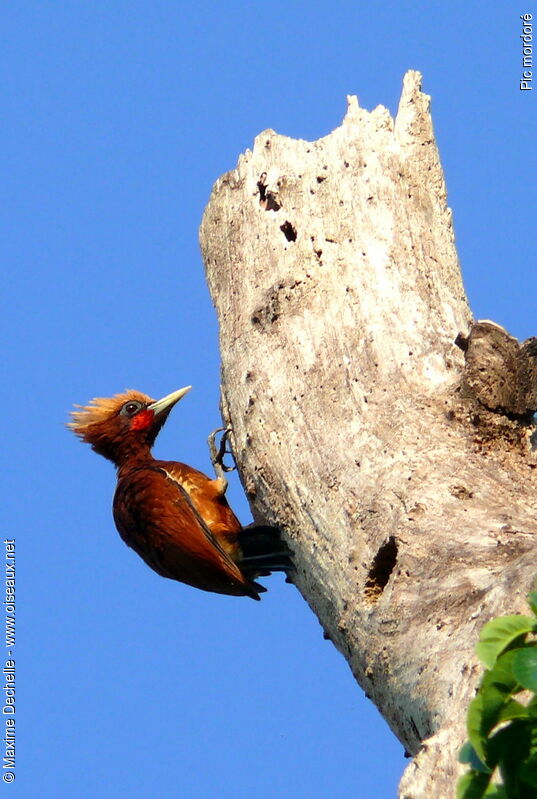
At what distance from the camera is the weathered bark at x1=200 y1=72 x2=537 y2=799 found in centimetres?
359

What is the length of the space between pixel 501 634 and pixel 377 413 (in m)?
2.07

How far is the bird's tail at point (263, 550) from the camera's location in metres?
4.84

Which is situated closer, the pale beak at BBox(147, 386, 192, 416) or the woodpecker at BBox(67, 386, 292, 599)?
the woodpecker at BBox(67, 386, 292, 599)

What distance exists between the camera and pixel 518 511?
3.90 meters

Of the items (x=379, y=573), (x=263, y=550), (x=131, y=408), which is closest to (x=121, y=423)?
(x=131, y=408)

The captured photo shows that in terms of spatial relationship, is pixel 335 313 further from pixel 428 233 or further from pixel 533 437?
pixel 533 437

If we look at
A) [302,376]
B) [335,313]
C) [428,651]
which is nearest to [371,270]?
[335,313]

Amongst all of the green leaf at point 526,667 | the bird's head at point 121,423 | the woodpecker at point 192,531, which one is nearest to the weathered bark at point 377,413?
the woodpecker at point 192,531

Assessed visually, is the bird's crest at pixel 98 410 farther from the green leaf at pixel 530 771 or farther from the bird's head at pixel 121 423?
the green leaf at pixel 530 771

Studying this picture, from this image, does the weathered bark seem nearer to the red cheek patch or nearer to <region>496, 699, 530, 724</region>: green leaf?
<region>496, 699, 530, 724</region>: green leaf

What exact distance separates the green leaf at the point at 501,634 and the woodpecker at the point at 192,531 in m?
2.38

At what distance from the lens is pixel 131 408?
6.30 metres

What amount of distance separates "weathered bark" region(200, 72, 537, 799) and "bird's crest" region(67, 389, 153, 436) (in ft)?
3.53

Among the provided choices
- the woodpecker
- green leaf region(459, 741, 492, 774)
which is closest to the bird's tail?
the woodpecker
